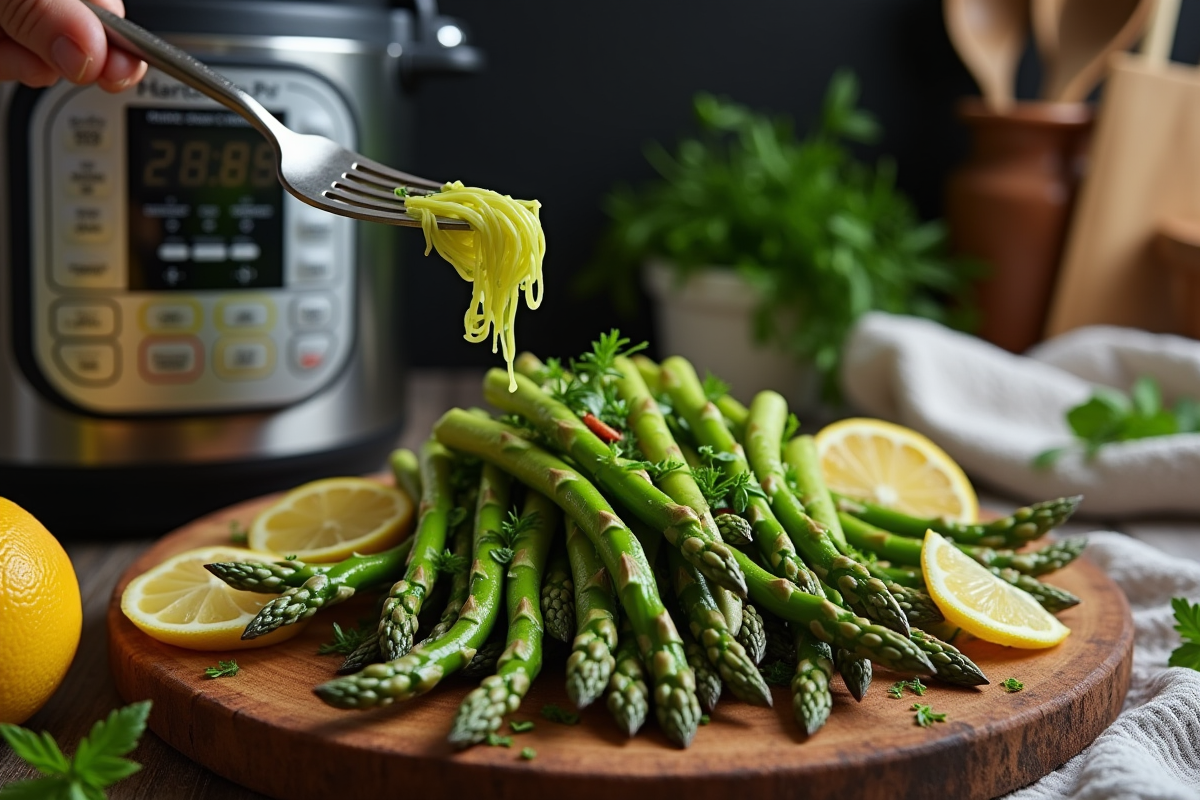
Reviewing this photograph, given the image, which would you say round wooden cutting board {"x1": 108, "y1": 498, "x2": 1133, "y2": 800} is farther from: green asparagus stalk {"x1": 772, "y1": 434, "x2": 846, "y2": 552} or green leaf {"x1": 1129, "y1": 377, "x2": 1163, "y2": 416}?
green leaf {"x1": 1129, "y1": 377, "x2": 1163, "y2": 416}

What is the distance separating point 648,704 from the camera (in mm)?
958

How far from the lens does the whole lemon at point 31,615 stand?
990mm

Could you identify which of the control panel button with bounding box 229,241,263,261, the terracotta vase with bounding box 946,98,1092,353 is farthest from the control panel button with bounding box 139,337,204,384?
the terracotta vase with bounding box 946,98,1092,353

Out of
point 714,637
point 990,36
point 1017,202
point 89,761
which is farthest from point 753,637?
point 990,36

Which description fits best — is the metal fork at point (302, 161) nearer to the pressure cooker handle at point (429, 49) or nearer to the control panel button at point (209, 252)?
the control panel button at point (209, 252)

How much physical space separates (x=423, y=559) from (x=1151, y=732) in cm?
64

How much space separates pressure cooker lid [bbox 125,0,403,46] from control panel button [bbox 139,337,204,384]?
35 centimetres

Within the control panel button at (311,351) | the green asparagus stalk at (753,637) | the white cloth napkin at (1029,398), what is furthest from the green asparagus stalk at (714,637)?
the white cloth napkin at (1029,398)

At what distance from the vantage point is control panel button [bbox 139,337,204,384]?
4.80 feet

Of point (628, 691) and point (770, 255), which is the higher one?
point (770, 255)

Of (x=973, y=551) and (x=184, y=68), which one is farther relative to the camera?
(x=973, y=551)

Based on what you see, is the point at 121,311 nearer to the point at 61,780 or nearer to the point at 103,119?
the point at 103,119

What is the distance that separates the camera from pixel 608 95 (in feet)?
7.68

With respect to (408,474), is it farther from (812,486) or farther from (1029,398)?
(1029,398)
